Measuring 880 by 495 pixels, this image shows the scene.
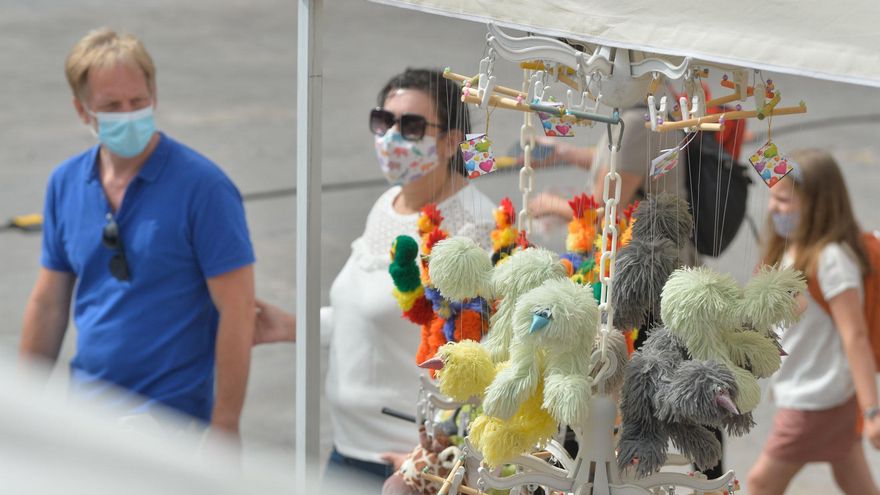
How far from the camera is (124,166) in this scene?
3373 millimetres

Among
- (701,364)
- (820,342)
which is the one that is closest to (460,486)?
(701,364)

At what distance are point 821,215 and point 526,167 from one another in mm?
1586

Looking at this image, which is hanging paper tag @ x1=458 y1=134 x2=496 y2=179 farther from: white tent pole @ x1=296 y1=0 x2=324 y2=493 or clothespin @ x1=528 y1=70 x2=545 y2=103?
white tent pole @ x1=296 y1=0 x2=324 y2=493

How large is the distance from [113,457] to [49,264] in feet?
8.31

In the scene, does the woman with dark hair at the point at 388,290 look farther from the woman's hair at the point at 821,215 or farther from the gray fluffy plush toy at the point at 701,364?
the woman's hair at the point at 821,215

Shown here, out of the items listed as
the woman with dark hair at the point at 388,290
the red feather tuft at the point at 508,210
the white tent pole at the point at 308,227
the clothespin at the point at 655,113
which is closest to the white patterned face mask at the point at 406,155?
the woman with dark hair at the point at 388,290

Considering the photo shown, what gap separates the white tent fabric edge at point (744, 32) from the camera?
1690mm

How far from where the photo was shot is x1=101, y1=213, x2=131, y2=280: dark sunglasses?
3227mm

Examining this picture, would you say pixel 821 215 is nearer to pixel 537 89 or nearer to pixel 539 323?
pixel 537 89

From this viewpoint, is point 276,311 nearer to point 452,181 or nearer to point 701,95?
point 452,181

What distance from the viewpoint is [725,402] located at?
1.82m

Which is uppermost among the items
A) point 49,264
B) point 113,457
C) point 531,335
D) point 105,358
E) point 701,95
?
point 701,95

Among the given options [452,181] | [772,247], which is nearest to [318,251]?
[452,181]

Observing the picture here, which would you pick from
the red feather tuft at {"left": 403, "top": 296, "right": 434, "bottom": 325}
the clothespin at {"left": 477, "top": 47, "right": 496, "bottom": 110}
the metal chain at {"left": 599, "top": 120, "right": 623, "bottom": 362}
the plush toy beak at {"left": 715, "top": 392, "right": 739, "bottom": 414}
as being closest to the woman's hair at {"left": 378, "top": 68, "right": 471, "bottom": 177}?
the red feather tuft at {"left": 403, "top": 296, "right": 434, "bottom": 325}
